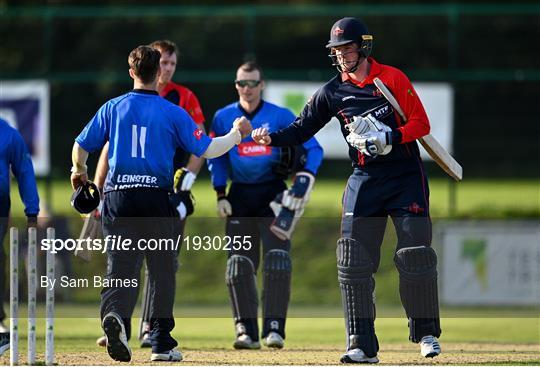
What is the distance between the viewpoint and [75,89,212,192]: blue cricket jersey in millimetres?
8195

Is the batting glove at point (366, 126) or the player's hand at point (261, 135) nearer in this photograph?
the batting glove at point (366, 126)

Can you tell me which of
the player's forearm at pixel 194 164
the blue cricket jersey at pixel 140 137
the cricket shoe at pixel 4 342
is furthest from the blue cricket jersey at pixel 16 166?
the player's forearm at pixel 194 164

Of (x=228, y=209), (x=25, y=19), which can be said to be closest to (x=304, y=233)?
(x=25, y=19)

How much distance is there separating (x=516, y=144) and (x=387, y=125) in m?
9.97

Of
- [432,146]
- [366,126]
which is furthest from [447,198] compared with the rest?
[366,126]

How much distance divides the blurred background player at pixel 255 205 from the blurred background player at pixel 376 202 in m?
1.50

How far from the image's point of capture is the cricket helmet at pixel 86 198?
8344 mm

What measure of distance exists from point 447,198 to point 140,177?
9114 millimetres

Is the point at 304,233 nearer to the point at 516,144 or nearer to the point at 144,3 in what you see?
the point at 516,144

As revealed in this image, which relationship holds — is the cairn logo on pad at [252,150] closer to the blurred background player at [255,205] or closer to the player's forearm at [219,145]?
the blurred background player at [255,205]

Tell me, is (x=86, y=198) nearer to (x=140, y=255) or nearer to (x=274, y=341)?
(x=140, y=255)

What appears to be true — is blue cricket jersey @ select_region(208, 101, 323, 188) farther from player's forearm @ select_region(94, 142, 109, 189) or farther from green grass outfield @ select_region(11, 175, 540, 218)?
green grass outfield @ select_region(11, 175, 540, 218)

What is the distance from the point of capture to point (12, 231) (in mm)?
7621

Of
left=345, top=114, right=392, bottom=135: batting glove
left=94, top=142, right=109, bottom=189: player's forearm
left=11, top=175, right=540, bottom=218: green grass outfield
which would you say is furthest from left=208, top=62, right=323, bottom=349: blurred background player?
left=11, top=175, right=540, bottom=218: green grass outfield
